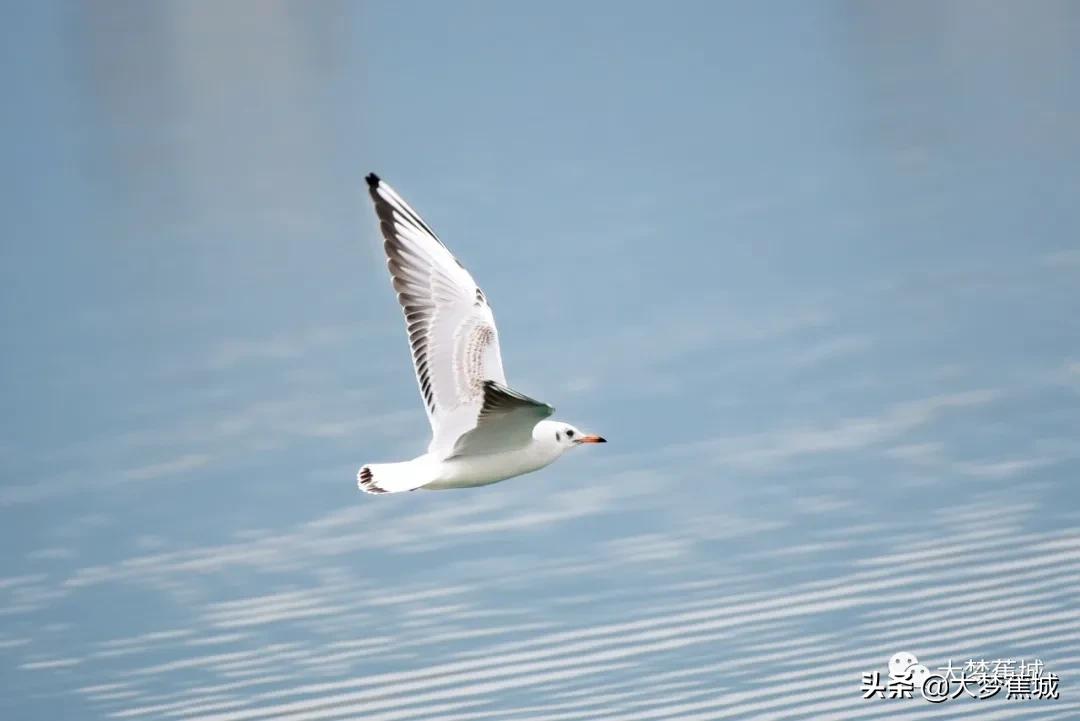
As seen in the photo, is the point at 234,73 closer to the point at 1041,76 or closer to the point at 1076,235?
the point at 1041,76

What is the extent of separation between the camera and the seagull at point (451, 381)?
344 inches

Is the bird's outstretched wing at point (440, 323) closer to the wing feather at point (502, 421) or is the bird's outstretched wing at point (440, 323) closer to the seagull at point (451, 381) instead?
the seagull at point (451, 381)

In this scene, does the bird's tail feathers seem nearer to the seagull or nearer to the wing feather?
the seagull

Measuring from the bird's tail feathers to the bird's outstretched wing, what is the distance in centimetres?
17

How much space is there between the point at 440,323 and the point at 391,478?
0.86m

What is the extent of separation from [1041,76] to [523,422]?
12.2m

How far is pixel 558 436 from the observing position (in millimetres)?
9133

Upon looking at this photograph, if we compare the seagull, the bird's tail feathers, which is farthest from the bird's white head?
the bird's tail feathers

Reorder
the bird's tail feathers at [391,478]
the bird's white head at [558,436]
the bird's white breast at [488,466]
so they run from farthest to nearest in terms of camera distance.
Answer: the bird's white head at [558,436] < the bird's white breast at [488,466] < the bird's tail feathers at [391,478]

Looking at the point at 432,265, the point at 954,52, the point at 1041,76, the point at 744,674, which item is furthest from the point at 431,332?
the point at 954,52

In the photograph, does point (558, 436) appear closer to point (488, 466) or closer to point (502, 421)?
point (488, 466)

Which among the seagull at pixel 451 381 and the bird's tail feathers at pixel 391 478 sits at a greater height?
the seagull at pixel 451 381

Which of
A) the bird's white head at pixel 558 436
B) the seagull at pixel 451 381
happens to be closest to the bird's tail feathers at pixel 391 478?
the seagull at pixel 451 381

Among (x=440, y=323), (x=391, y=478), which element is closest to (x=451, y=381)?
(x=440, y=323)
